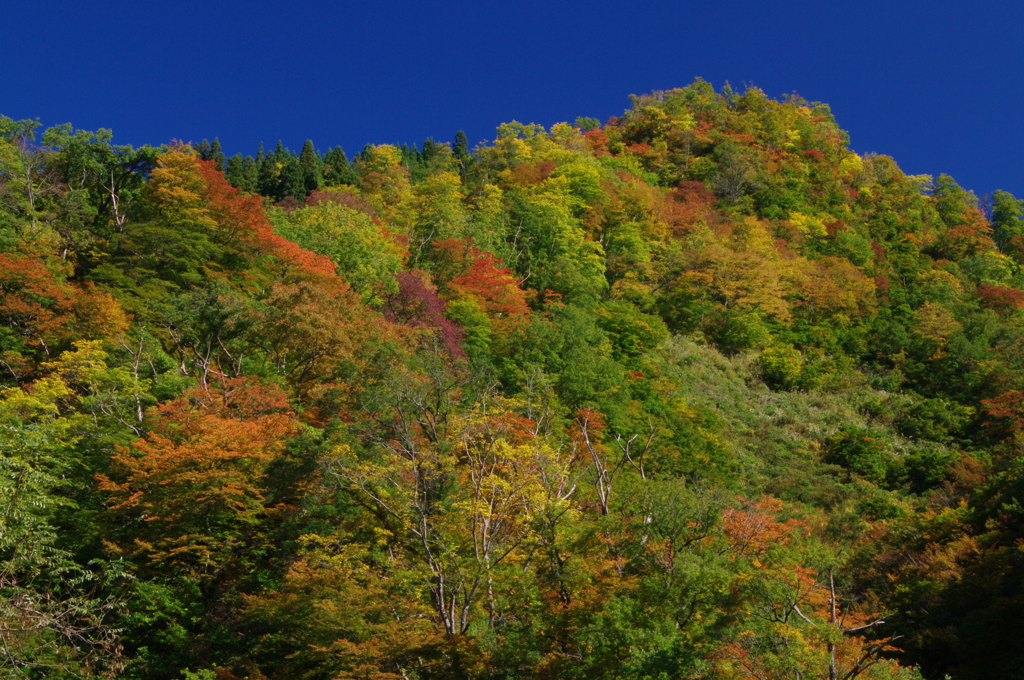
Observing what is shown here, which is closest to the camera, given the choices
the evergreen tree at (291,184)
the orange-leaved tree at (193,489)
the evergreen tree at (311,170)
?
the orange-leaved tree at (193,489)

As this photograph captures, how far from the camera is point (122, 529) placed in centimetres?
1728

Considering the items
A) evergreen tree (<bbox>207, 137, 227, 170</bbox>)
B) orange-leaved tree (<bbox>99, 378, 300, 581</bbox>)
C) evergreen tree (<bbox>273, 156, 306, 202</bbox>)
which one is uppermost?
evergreen tree (<bbox>207, 137, 227, 170</bbox>)

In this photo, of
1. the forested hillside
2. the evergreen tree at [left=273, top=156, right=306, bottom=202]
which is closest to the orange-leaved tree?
the forested hillside

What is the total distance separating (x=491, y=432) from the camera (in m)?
18.7

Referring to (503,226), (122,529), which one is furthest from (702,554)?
(503,226)

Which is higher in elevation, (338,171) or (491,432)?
(338,171)

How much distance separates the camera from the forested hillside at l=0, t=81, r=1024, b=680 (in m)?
13.5

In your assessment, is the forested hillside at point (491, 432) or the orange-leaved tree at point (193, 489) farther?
the orange-leaved tree at point (193, 489)

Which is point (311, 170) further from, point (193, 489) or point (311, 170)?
point (193, 489)

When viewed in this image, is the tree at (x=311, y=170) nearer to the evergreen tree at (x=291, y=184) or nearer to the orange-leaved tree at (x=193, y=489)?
the evergreen tree at (x=291, y=184)

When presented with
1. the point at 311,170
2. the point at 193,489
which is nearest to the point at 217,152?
the point at 311,170

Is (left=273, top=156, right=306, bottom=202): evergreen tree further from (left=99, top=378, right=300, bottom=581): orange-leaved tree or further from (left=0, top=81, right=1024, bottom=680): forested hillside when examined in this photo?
(left=99, top=378, right=300, bottom=581): orange-leaved tree

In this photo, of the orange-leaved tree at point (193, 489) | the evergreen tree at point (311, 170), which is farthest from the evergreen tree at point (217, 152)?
the orange-leaved tree at point (193, 489)

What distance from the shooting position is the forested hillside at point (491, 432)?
1347cm
